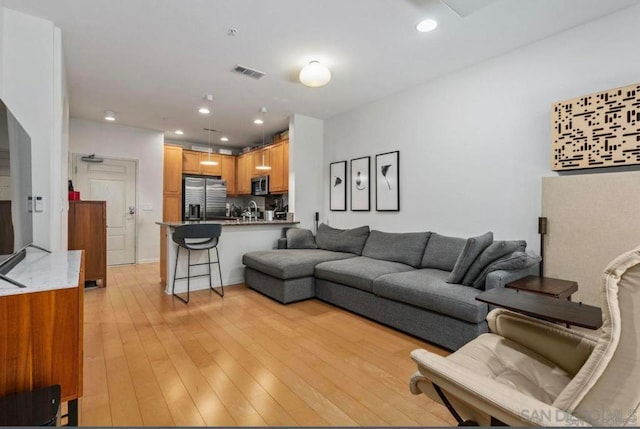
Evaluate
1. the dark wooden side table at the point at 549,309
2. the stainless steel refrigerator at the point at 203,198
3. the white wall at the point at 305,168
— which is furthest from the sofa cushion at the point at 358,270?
the stainless steel refrigerator at the point at 203,198

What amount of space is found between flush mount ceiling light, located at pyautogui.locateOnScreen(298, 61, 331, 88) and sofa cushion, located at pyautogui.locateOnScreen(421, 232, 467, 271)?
2205 mm

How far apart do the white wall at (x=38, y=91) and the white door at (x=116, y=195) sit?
355 centimetres

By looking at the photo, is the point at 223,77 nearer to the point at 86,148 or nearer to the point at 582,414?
the point at 86,148

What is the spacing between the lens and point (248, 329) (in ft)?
9.51

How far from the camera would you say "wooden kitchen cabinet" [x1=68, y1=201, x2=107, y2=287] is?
13.7 feet

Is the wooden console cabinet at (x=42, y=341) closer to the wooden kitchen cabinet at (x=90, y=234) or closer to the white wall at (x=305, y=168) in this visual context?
the wooden kitchen cabinet at (x=90, y=234)

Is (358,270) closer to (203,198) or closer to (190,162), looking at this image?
(203,198)

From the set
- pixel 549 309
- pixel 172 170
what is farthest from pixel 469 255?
pixel 172 170

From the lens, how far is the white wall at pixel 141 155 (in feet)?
18.5

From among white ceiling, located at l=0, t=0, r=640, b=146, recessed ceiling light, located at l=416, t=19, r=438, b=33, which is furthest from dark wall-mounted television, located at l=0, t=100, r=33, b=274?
recessed ceiling light, located at l=416, t=19, r=438, b=33

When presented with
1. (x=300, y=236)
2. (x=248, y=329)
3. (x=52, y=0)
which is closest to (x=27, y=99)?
(x=52, y=0)

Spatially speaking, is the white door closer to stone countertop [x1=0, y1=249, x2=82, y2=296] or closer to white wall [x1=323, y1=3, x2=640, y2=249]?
stone countertop [x1=0, y1=249, x2=82, y2=296]

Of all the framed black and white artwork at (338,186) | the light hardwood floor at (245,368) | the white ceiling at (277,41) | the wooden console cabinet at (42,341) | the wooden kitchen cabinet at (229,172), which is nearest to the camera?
the wooden console cabinet at (42,341)

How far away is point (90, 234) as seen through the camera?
14.0 feet
